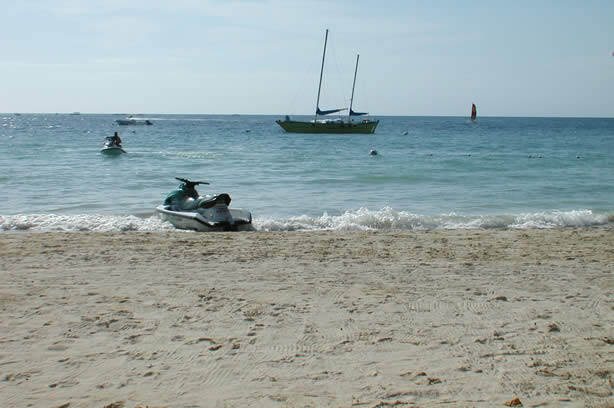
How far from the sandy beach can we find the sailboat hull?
159ft

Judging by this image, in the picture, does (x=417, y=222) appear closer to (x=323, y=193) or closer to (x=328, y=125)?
(x=323, y=193)

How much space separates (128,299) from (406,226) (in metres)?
6.88

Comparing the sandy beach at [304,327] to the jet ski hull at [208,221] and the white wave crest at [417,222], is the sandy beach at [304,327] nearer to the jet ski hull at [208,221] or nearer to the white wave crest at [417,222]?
the jet ski hull at [208,221]

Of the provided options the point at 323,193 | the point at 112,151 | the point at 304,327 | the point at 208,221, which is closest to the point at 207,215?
the point at 208,221

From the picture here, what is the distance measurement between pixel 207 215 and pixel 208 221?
0.14 metres

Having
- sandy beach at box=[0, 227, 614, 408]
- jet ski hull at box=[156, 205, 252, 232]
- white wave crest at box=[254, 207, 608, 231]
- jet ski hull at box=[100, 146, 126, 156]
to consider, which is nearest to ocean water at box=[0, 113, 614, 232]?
white wave crest at box=[254, 207, 608, 231]

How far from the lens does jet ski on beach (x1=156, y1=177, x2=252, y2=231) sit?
10.2 meters

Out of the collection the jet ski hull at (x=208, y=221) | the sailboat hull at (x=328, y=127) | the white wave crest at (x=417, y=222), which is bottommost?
the jet ski hull at (x=208, y=221)

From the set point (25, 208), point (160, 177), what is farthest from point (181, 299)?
point (160, 177)

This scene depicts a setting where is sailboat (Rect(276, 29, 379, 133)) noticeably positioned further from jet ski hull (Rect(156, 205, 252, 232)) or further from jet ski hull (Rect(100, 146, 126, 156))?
jet ski hull (Rect(156, 205, 252, 232))

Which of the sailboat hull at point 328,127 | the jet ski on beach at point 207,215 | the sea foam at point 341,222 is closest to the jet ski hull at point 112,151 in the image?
the sea foam at point 341,222

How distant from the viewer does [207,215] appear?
10.3 meters

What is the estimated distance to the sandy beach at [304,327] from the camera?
3479 millimetres

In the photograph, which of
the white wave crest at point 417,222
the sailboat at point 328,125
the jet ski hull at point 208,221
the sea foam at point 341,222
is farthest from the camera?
the sailboat at point 328,125
